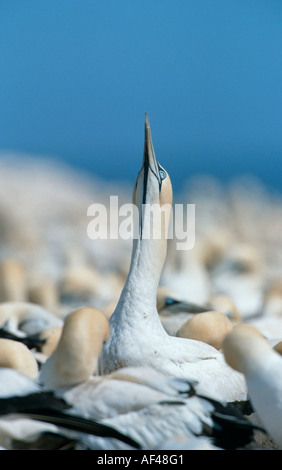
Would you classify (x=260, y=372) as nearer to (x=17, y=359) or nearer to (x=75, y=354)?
(x=75, y=354)

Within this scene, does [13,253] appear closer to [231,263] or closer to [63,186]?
[231,263]

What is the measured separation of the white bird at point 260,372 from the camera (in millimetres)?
2635

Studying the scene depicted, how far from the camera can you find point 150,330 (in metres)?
3.30

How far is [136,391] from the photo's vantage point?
8.74ft

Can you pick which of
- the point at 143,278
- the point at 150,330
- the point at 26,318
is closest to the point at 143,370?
the point at 150,330

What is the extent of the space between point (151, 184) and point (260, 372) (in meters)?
1.12

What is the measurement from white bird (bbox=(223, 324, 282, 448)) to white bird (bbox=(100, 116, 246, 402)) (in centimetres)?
34

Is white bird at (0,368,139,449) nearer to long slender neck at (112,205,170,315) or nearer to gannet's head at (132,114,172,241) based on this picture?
long slender neck at (112,205,170,315)

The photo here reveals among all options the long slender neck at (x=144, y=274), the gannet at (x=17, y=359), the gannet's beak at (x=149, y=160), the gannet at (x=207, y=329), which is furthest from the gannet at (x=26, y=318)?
the gannet's beak at (x=149, y=160)

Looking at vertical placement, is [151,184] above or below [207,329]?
above

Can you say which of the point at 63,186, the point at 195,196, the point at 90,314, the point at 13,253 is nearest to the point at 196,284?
the point at 13,253

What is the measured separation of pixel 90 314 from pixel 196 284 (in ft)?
14.3

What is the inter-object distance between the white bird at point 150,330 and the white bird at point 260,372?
0.34 m

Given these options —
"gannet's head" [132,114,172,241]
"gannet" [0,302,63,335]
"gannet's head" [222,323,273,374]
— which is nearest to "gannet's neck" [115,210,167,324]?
"gannet's head" [132,114,172,241]
